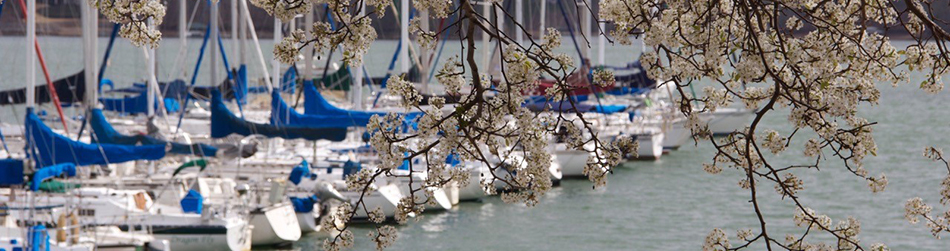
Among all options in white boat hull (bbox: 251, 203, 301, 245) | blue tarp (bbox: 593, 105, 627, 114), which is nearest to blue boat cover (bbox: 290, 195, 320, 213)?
white boat hull (bbox: 251, 203, 301, 245)

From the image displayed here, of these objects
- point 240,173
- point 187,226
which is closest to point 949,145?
point 240,173

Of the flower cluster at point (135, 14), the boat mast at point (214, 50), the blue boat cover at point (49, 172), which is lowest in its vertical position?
the blue boat cover at point (49, 172)

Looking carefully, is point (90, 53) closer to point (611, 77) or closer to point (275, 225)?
point (275, 225)

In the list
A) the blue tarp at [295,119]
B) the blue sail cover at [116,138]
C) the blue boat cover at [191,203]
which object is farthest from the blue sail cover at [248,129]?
the blue boat cover at [191,203]

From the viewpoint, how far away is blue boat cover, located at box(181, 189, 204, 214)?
27453 mm

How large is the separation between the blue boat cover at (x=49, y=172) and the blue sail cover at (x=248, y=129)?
840 cm

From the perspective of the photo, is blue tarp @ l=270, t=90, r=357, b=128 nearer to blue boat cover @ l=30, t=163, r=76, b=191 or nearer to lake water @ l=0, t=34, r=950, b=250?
lake water @ l=0, t=34, r=950, b=250

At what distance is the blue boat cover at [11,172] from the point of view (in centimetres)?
2333

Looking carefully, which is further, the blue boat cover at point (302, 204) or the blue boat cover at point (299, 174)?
the blue boat cover at point (299, 174)

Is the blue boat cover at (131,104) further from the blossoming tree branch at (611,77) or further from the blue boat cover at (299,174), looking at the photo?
the blossoming tree branch at (611,77)

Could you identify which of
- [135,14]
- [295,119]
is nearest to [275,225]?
[295,119]

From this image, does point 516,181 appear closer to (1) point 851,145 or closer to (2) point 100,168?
(1) point 851,145

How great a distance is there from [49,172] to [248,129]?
30.1 feet

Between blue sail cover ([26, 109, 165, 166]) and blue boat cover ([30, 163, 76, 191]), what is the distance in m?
1.12
